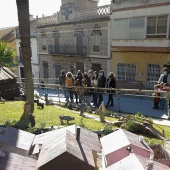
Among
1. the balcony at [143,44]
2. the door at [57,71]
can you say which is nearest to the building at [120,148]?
the balcony at [143,44]

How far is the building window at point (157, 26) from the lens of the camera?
1399 cm

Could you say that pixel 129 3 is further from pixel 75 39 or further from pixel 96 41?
pixel 75 39

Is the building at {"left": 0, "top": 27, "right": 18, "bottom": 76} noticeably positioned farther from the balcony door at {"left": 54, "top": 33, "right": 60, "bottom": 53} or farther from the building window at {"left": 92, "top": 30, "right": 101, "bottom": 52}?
the building window at {"left": 92, "top": 30, "right": 101, "bottom": 52}

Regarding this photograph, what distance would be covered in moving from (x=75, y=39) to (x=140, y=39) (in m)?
7.52

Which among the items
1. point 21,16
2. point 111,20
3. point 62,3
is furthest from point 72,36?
point 21,16

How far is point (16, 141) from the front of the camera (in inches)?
142

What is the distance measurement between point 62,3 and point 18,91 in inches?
486

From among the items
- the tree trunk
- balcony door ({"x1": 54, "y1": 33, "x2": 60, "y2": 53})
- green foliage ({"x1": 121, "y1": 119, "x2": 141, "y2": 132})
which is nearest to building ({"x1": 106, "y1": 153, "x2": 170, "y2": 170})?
green foliage ({"x1": 121, "y1": 119, "x2": 141, "y2": 132})

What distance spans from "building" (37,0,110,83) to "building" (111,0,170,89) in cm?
147

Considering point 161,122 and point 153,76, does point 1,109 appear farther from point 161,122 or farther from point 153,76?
point 153,76

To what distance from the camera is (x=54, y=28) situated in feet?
73.7

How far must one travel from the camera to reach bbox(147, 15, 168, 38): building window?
14.0 meters

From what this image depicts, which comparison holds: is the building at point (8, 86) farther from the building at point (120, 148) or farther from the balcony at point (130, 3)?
the building at point (120, 148)

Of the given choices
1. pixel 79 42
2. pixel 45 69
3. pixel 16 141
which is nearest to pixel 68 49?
pixel 79 42
